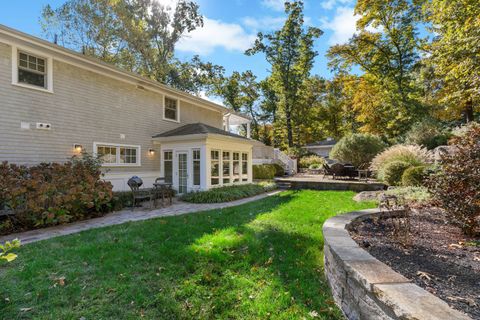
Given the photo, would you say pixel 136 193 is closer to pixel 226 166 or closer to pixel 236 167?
pixel 226 166

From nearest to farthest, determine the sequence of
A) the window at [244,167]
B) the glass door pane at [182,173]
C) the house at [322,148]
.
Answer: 1. the glass door pane at [182,173]
2. the window at [244,167]
3. the house at [322,148]

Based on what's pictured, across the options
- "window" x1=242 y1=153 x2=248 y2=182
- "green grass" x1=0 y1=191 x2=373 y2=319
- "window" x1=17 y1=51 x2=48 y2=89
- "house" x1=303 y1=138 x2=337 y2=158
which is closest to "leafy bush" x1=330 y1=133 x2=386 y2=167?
"window" x1=242 y1=153 x2=248 y2=182

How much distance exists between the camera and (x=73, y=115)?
30.2ft

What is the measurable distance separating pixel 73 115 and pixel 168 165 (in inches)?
178

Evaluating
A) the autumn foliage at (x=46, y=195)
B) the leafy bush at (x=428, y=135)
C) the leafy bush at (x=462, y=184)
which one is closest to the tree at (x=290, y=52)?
the leafy bush at (x=428, y=135)

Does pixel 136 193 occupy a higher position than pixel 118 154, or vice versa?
pixel 118 154

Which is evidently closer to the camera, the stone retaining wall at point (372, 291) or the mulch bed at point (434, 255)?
the stone retaining wall at point (372, 291)

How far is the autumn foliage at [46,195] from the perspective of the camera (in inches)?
239

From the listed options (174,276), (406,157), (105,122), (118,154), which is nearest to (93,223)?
Answer: (118,154)

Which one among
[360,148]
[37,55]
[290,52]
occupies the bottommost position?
[360,148]

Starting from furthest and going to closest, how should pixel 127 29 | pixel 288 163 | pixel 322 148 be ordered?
pixel 322 148
pixel 288 163
pixel 127 29

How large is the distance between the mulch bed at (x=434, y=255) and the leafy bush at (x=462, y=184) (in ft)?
1.01

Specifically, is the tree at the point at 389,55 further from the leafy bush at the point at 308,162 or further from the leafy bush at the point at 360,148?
the leafy bush at the point at 308,162

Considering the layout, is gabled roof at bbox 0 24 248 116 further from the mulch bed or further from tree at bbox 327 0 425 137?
tree at bbox 327 0 425 137
